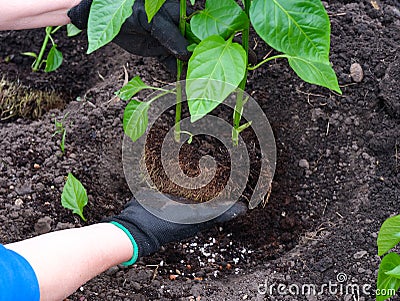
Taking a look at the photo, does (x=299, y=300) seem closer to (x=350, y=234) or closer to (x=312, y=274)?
(x=312, y=274)

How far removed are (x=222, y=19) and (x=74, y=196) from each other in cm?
67

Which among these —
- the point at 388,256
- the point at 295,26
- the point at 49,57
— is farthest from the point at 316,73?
the point at 49,57

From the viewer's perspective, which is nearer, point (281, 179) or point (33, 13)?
point (33, 13)

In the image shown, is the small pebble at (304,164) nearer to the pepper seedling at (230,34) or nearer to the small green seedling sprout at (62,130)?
the pepper seedling at (230,34)

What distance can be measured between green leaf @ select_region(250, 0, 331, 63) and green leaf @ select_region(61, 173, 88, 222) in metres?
0.74

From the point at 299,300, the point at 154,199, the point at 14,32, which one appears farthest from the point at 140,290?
the point at 14,32

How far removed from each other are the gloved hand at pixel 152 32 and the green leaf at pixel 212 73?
229 millimetres

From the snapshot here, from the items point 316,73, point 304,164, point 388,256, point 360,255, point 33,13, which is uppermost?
point 33,13

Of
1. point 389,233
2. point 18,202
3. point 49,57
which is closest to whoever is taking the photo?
point 389,233

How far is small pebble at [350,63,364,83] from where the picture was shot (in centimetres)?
182

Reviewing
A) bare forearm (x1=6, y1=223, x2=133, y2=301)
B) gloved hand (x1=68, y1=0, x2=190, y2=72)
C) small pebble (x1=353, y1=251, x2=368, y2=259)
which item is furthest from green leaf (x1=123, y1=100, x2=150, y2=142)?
small pebble (x1=353, y1=251, x2=368, y2=259)

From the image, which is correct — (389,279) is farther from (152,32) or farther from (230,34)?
(152,32)

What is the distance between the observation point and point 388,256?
3.80 feet

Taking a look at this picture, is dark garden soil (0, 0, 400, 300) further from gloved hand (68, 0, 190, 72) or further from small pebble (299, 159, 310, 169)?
gloved hand (68, 0, 190, 72)
